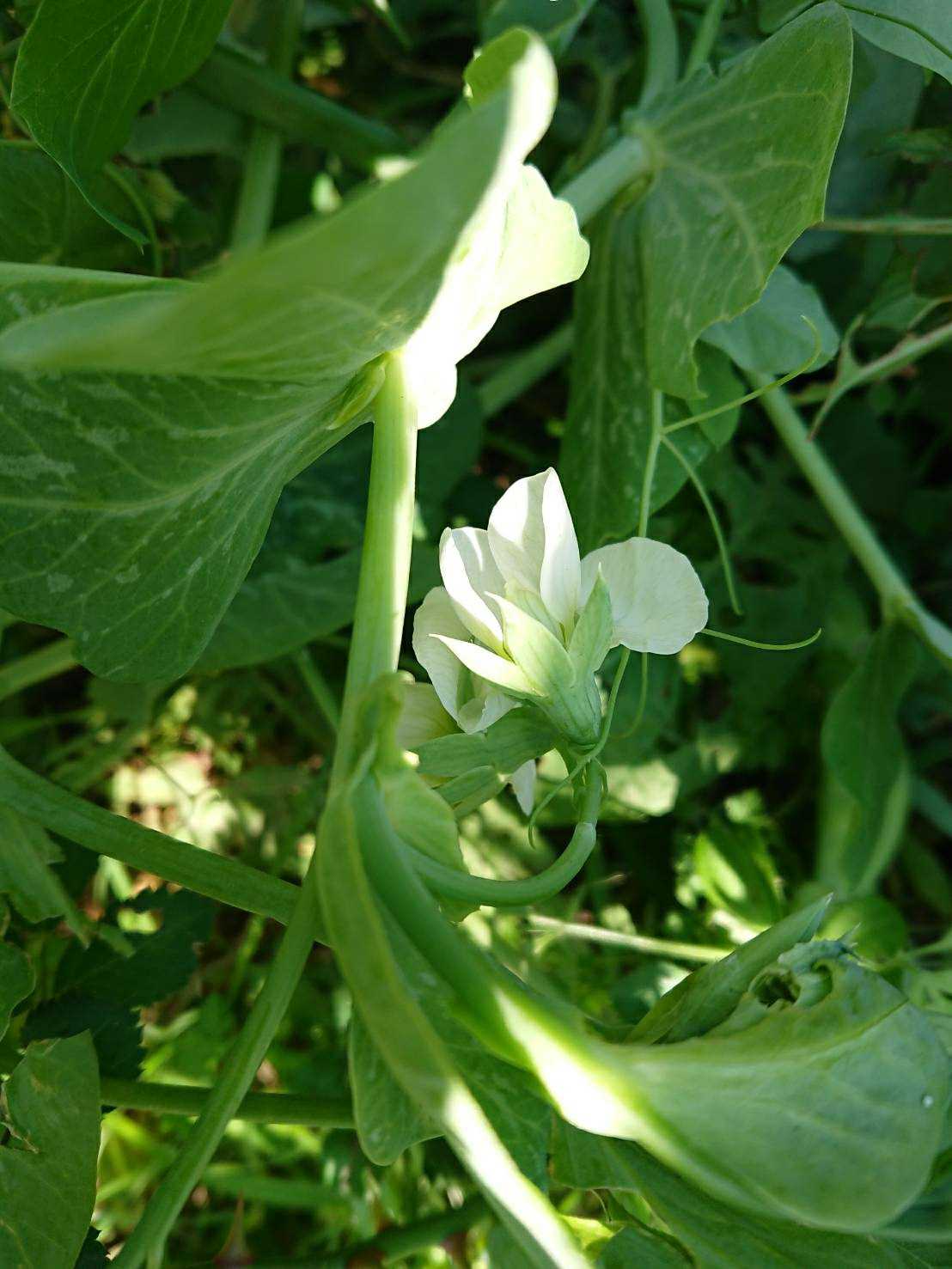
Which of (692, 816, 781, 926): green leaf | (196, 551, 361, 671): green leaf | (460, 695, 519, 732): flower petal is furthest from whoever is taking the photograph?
(692, 816, 781, 926): green leaf

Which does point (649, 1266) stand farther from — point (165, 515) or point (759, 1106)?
point (165, 515)

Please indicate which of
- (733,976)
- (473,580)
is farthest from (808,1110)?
(473,580)

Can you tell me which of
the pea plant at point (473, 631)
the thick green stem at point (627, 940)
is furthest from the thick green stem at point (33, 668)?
the thick green stem at point (627, 940)

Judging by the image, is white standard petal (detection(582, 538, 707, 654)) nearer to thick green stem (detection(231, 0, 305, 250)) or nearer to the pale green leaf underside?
the pale green leaf underside

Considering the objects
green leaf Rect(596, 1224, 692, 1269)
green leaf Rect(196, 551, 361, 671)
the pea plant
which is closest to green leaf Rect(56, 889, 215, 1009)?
the pea plant

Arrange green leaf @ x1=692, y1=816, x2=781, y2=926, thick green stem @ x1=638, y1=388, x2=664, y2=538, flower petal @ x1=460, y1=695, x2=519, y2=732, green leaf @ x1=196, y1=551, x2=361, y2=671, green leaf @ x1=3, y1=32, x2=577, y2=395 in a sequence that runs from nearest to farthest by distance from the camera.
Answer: green leaf @ x1=3, y1=32, x2=577, y2=395 < flower petal @ x1=460, y1=695, x2=519, y2=732 < thick green stem @ x1=638, y1=388, x2=664, y2=538 < green leaf @ x1=196, y1=551, x2=361, y2=671 < green leaf @ x1=692, y1=816, x2=781, y2=926

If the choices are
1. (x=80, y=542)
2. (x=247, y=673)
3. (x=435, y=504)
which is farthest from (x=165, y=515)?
(x=247, y=673)
